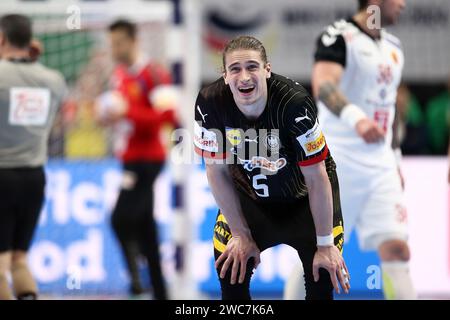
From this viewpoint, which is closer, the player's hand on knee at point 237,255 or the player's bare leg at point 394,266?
the player's hand on knee at point 237,255

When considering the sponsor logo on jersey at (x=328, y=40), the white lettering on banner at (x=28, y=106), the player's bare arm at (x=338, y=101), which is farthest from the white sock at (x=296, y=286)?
the white lettering on banner at (x=28, y=106)

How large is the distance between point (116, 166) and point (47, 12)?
1535mm

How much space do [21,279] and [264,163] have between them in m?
2.30

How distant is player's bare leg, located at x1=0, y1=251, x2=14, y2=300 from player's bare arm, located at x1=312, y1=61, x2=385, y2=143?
218 centimetres

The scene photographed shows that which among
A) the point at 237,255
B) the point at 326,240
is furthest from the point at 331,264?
the point at 237,255

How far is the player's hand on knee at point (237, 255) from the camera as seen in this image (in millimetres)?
4641

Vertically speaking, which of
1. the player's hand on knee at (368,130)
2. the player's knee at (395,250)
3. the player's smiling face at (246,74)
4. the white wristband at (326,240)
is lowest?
the player's knee at (395,250)

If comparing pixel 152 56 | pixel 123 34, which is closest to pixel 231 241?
pixel 123 34

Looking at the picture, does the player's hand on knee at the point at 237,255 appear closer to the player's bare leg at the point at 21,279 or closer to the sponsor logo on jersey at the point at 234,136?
the sponsor logo on jersey at the point at 234,136

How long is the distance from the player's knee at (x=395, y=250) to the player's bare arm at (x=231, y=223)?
4.74 feet

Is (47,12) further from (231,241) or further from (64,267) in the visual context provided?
(231,241)

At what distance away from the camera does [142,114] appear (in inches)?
310

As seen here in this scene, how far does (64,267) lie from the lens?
8688mm
